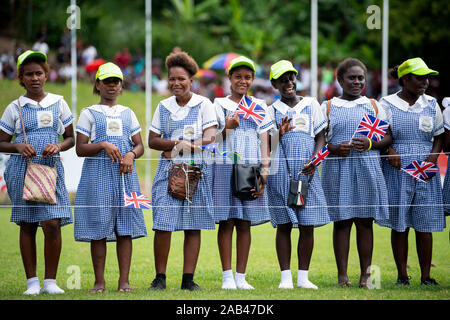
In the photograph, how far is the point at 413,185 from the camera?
24.0ft

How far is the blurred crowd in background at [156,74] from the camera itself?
21094 mm

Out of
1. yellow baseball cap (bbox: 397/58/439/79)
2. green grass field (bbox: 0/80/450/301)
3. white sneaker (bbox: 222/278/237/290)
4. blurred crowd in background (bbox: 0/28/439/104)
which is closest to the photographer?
green grass field (bbox: 0/80/450/301)

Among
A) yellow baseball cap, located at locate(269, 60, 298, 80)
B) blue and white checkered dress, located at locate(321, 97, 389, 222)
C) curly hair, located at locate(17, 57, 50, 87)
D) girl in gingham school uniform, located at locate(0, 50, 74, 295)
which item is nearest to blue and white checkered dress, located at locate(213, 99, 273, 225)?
yellow baseball cap, located at locate(269, 60, 298, 80)

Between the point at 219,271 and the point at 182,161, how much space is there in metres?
2.32

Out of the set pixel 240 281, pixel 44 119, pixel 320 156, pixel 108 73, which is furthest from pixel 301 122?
pixel 44 119

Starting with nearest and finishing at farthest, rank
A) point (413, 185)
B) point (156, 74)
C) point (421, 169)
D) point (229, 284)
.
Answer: point (229, 284), point (421, 169), point (413, 185), point (156, 74)

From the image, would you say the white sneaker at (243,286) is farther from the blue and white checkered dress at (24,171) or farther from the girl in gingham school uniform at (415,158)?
the blue and white checkered dress at (24,171)

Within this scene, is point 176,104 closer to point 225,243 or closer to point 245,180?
point 245,180

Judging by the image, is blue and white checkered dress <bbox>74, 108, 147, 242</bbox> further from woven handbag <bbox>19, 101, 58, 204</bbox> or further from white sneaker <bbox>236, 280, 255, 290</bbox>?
white sneaker <bbox>236, 280, 255, 290</bbox>

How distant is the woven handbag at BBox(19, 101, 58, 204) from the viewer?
660cm

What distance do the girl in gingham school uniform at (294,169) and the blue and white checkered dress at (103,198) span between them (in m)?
1.36

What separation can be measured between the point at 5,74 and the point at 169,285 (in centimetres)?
1526

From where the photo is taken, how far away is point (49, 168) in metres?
6.72
